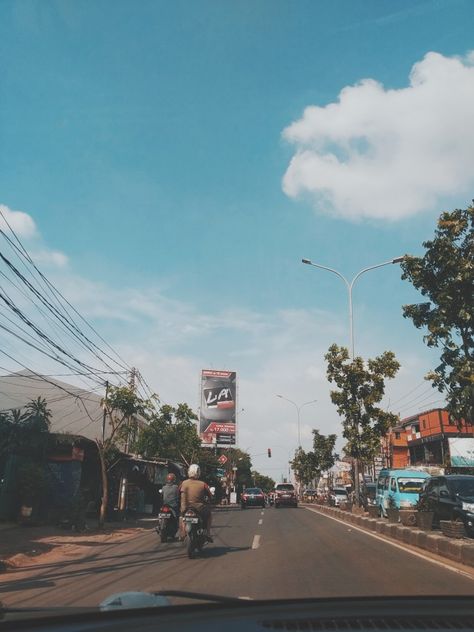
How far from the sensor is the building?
44875 millimetres

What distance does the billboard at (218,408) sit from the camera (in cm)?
5069

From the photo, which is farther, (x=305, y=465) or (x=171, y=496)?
(x=305, y=465)

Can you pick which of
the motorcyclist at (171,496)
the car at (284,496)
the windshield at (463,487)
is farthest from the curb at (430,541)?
the car at (284,496)

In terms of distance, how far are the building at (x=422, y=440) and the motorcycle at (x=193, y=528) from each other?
108 feet

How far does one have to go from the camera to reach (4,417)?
19.3 m

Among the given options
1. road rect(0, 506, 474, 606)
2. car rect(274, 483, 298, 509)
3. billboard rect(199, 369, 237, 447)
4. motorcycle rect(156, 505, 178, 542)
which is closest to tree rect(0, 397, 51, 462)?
road rect(0, 506, 474, 606)

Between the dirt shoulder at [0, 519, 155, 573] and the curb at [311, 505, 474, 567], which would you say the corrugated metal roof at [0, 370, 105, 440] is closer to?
the dirt shoulder at [0, 519, 155, 573]

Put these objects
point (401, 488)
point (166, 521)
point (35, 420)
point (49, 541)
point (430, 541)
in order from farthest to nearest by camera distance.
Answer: point (401, 488)
point (35, 420)
point (49, 541)
point (166, 521)
point (430, 541)

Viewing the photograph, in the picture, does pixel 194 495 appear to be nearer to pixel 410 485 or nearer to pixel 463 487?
pixel 463 487

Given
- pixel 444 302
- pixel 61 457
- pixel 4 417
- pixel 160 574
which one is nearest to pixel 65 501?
pixel 61 457

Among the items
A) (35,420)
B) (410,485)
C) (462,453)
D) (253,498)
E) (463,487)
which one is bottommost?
(253,498)

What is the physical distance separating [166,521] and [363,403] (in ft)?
42.7

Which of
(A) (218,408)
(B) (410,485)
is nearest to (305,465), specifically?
(A) (218,408)

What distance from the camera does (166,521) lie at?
13.2 metres
